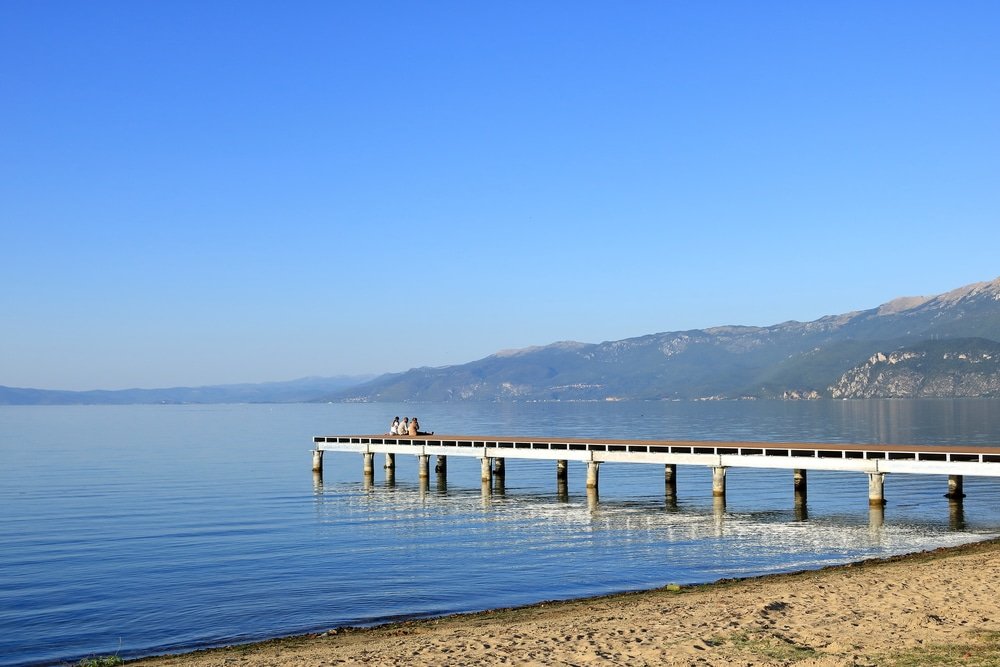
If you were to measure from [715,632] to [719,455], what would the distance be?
35.2 m

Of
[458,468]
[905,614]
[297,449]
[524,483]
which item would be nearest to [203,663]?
[905,614]

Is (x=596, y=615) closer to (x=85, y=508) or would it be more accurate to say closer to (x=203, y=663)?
(x=203, y=663)

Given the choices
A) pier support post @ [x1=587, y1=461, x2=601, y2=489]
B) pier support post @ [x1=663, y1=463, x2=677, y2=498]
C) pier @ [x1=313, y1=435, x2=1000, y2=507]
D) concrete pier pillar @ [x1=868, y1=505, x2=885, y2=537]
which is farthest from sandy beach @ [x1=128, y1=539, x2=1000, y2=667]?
pier support post @ [x1=587, y1=461, x2=601, y2=489]

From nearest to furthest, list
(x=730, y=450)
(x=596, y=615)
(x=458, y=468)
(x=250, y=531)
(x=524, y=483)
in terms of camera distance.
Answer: (x=596, y=615)
(x=250, y=531)
(x=730, y=450)
(x=524, y=483)
(x=458, y=468)

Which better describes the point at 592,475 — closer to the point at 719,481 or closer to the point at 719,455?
the point at 719,481

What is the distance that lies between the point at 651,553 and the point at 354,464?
56430mm

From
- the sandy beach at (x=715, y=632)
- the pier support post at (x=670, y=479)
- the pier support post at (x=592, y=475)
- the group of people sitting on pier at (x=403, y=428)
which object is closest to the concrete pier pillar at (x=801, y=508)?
the pier support post at (x=670, y=479)

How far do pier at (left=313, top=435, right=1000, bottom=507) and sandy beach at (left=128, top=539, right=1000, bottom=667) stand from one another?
20590mm

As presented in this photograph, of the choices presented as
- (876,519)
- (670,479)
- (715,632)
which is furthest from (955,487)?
(715,632)

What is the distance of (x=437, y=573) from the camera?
3475cm

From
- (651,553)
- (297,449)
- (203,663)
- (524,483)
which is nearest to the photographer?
(203,663)

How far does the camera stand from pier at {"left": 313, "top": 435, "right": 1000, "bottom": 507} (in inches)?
1929

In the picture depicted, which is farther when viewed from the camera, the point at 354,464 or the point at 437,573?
the point at 354,464

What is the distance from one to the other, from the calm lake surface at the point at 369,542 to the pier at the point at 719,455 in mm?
1714
